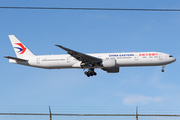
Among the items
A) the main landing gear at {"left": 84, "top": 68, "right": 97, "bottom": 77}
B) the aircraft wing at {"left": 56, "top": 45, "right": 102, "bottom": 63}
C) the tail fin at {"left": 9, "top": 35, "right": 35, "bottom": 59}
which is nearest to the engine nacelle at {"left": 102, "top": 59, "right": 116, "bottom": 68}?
the aircraft wing at {"left": 56, "top": 45, "right": 102, "bottom": 63}

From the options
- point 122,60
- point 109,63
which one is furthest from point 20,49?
point 122,60

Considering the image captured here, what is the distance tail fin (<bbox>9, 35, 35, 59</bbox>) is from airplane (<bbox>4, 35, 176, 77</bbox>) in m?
1.79

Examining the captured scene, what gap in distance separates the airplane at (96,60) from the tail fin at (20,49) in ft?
5.86

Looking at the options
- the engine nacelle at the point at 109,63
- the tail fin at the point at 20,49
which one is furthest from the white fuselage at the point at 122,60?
the tail fin at the point at 20,49

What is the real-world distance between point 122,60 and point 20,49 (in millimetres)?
17469

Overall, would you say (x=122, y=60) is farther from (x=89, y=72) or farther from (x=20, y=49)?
(x=20, y=49)

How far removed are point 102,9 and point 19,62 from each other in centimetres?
2551

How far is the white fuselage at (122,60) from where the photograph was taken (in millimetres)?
36625

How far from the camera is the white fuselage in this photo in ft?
120

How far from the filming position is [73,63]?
3847cm

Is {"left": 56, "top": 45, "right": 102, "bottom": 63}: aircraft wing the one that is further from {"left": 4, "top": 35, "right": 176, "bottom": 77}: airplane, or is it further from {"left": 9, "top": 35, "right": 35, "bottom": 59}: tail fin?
{"left": 9, "top": 35, "right": 35, "bottom": 59}: tail fin

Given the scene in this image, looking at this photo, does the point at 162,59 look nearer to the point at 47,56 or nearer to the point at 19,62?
the point at 47,56

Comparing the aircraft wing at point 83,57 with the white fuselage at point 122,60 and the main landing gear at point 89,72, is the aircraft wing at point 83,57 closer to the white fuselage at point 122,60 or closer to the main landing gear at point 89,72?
the white fuselage at point 122,60

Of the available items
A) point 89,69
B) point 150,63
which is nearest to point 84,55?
point 89,69
